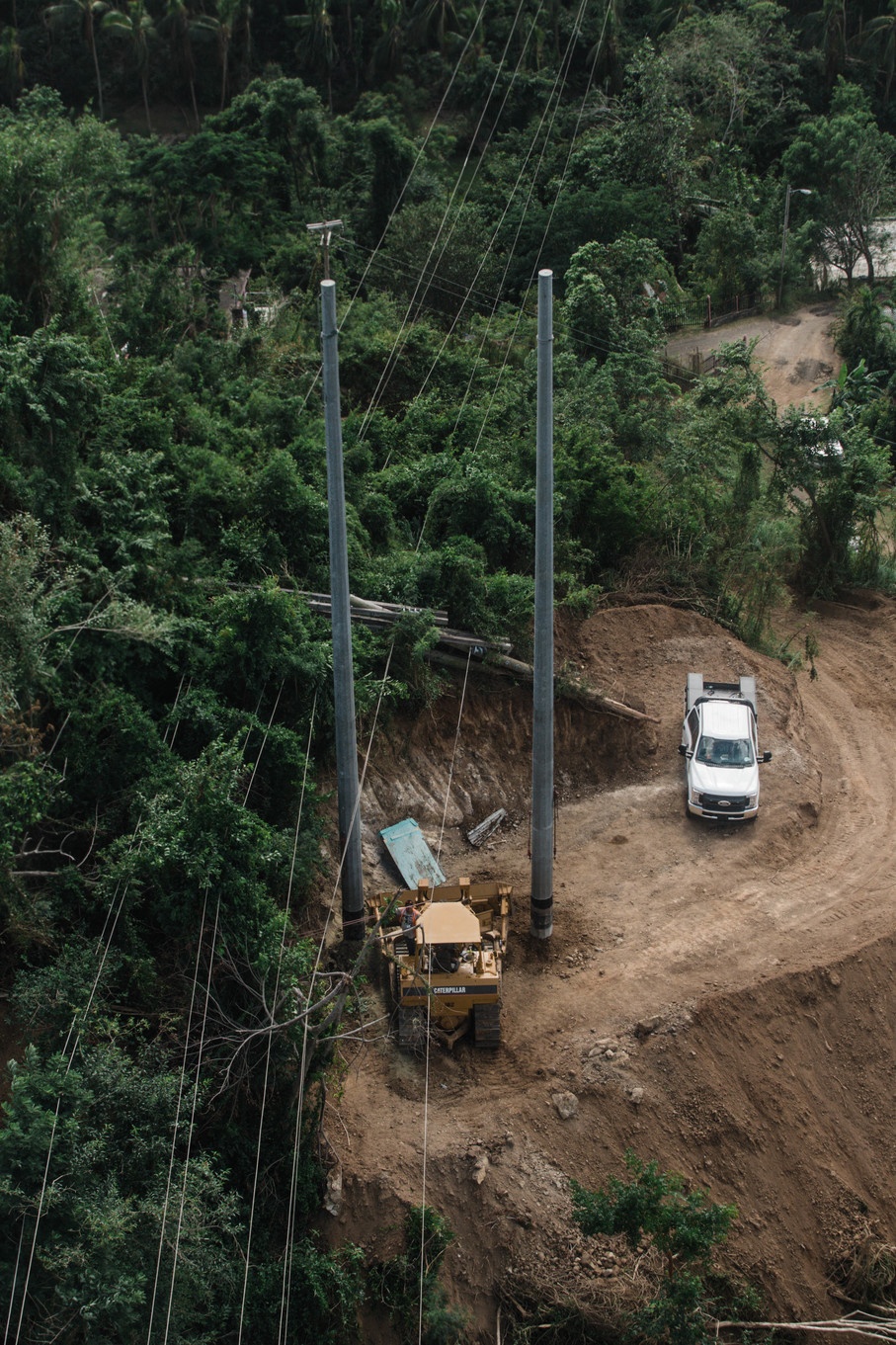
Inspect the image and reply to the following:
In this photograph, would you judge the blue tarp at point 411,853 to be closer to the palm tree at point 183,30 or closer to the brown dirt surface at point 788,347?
the brown dirt surface at point 788,347

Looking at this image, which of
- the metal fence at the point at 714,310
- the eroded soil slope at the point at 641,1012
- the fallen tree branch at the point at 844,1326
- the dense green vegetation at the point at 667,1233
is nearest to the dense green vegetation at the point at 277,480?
the metal fence at the point at 714,310

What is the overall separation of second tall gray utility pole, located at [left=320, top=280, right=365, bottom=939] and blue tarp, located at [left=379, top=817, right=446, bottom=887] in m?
1.62

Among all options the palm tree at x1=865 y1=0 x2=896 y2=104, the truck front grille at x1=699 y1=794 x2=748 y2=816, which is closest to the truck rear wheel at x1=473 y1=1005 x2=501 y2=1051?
the truck front grille at x1=699 y1=794 x2=748 y2=816

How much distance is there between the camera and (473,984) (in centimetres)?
1716

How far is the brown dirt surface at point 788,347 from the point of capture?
4252 centimetres

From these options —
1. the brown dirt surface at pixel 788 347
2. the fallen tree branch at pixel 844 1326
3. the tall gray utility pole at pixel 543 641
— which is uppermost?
the tall gray utility pole at pixel 543 641

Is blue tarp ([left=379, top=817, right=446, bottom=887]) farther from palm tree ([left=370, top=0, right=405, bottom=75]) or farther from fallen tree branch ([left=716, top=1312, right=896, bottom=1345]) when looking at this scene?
palm tree ([left=370, top=0, right=405, bottom=75])

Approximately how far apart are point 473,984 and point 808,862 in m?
7.38

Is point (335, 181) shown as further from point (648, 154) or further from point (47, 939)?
point (47, 939)

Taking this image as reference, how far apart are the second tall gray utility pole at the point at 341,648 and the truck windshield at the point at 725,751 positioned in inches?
289

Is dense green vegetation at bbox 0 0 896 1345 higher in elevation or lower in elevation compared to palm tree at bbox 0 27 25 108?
lower

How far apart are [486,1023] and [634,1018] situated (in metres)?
2.22

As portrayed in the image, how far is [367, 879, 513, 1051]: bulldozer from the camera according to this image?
17.2 metres

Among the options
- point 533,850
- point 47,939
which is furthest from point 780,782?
point 47,939
